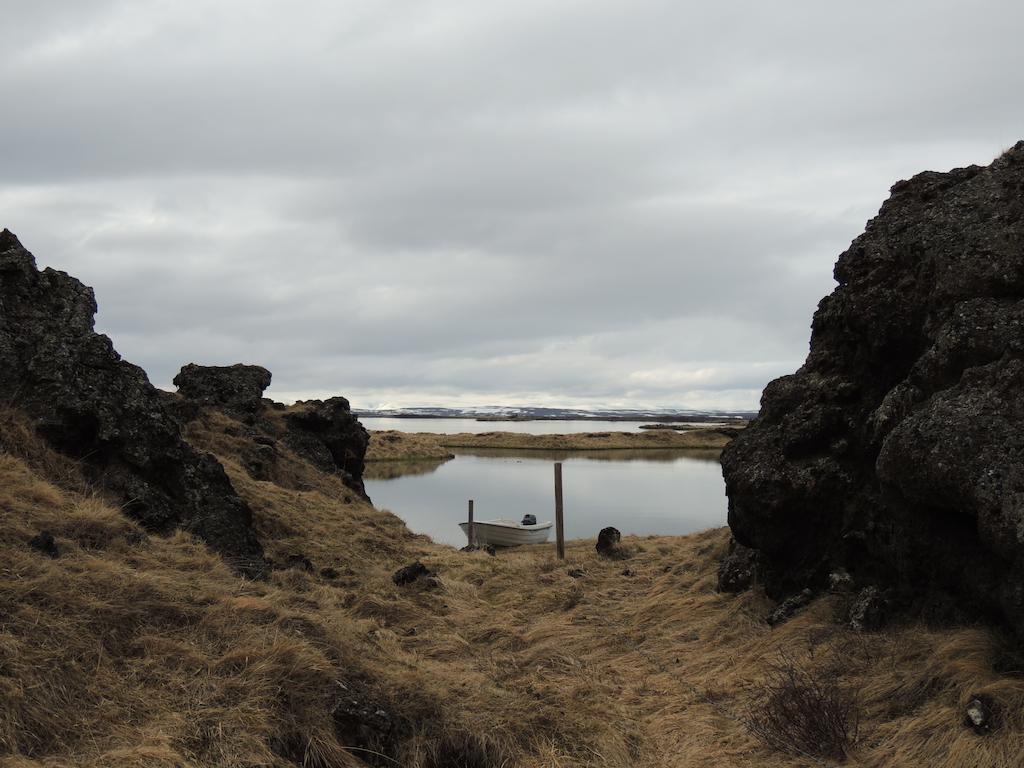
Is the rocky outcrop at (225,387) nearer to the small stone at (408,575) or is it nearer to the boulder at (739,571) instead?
the small stone at (408,575)

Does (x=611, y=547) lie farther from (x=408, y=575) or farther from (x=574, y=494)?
(x=574, y=494)

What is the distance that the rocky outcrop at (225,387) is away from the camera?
24.7 meters

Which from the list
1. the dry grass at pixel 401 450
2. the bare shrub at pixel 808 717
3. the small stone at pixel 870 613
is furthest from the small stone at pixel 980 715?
the dry grass at pixel 401 450

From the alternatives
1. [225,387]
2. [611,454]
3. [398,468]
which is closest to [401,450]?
[398,468]

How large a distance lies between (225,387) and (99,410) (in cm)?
1427

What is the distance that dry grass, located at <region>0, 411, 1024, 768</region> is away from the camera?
Result: 5715mm

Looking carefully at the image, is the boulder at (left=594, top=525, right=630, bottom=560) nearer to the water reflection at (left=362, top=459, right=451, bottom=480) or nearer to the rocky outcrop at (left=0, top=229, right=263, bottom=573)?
the rocky outcrop at (left=0, top=229, right=263, bottom=573)

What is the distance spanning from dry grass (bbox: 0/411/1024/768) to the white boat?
1604cm

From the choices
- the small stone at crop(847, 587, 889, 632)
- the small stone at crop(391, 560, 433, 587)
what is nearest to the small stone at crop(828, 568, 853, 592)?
the small stone at crop(847, 587, 889, 632)

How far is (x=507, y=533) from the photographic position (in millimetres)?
27844

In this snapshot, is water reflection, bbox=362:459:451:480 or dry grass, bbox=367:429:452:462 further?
dry grass, bbox=367:429:452:462

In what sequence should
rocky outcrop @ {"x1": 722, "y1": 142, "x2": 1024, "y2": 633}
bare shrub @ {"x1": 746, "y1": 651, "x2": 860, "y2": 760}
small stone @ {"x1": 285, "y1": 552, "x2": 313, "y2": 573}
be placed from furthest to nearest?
small stone @ {"x1": 285, "y1": 552, "x2": 313, "y2": 573} → rocky outcrop @ {"x1": 722, "y1": 142, "x2": 1024, "y2": 633} → bare shrub @ {"x1": 746, "y1": 651, "x2": 860, "y2": 760}

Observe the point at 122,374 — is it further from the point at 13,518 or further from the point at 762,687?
the point at 762,687

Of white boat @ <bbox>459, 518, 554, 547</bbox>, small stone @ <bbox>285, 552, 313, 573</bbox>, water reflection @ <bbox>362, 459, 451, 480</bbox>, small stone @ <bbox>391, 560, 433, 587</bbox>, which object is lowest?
water reflection @ <bbox>362, 459, 451, 480</bbox>
